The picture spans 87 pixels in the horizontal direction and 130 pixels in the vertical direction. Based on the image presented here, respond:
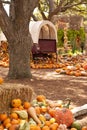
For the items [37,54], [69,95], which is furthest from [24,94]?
[37,54]

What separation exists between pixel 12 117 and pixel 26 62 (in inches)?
226

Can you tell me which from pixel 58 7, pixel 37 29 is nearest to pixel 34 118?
pixel 37 29

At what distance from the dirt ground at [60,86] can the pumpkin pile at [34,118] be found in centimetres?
164

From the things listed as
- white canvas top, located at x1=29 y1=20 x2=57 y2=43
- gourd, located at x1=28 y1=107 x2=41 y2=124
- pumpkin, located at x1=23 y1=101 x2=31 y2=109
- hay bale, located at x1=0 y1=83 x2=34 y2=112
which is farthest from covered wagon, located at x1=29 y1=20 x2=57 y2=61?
gourd, located at x1=28 y1=107 x2=41 y2=124

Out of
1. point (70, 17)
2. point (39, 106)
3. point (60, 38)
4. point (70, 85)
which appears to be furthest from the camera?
point (70, 17)

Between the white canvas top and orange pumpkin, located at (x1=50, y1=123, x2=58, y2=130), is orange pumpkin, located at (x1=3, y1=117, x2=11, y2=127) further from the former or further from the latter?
the white canvas top

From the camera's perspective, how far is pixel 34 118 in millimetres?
4918

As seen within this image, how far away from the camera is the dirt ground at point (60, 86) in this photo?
767cm

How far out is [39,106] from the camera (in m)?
5.54

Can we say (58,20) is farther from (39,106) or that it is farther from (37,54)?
(39,106)

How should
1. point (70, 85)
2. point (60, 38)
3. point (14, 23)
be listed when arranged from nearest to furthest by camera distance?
point (70, 85), point (14, 23), point (60, 38)

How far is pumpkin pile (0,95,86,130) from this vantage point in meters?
4.62

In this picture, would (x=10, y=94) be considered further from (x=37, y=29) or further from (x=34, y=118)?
(x=37, y=29)

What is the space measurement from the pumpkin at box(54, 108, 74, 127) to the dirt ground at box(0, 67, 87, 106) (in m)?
1.65
